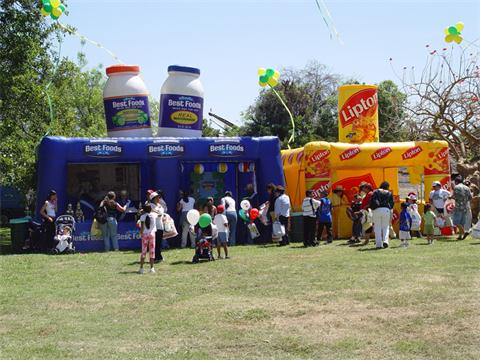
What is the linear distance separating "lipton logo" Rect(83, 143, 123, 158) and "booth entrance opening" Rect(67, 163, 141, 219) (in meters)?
0.65

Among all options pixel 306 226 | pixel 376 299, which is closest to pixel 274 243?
pixel 306 226

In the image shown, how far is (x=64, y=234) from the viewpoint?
640 inches

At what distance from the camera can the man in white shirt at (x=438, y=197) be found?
17.3m

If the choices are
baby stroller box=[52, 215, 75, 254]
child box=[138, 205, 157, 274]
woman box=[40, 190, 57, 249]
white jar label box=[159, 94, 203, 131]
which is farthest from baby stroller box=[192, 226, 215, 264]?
white jar label box=[159, 94, 203, 131]

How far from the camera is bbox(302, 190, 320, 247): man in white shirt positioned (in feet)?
53.6

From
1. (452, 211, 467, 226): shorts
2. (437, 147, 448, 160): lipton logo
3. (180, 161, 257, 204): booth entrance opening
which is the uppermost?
(437, 147, 448, 160): lipton logo

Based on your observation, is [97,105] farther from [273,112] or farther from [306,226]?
[306,226]

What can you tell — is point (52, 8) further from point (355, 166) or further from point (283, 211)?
point (355, 166)

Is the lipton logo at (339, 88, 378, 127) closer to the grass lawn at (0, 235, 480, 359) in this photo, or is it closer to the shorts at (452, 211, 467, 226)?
the shorts at (452, 211, 467, 226)

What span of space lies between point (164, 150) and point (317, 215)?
3.83 m

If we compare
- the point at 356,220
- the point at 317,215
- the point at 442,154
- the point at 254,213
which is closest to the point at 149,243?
the point at 254,213

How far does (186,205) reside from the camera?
16.7 metres

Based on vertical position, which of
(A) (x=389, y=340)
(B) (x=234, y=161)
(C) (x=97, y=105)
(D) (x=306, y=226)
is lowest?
(A) (x=389, y=340)

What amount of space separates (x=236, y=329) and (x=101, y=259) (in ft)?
24.5
